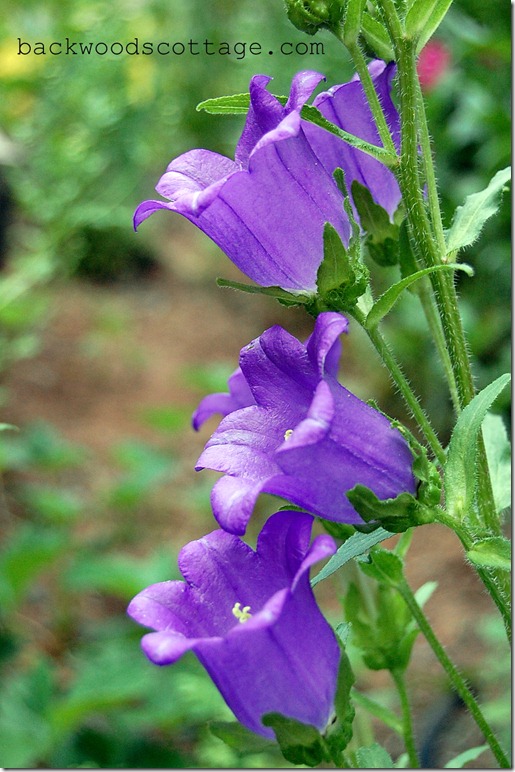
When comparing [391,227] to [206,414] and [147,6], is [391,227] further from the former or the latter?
[147,6]

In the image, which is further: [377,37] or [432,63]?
[432,63]

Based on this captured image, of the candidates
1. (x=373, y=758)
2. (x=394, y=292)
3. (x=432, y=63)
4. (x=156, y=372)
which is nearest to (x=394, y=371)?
(x=394, y=292)

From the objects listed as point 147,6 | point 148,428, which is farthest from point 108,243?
point 148,428

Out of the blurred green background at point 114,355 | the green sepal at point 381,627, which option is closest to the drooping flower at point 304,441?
the green sepal at point 381,627

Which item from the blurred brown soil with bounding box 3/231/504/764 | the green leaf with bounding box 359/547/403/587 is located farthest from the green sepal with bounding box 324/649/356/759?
the blurred brown soil with bounding box 3/231/504/764

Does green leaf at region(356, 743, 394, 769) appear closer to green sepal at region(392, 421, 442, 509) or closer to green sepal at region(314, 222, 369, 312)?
green sepal at region(392, 421, 442, 509)

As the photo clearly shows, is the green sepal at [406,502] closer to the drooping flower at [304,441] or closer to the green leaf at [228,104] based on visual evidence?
the drooping flower at [304,441]

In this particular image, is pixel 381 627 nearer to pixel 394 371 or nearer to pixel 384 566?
pixel 384 566
